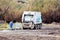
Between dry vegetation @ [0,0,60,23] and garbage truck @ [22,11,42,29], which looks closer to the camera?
garbage truck @ [22,11,42,29]

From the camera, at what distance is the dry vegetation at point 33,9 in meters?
48.9

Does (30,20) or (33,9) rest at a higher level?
(33,9)

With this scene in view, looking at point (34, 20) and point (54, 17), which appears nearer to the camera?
point (34, 20)

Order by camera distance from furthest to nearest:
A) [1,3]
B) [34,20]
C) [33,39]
A: [1,3] → [34,20] → [33,39]

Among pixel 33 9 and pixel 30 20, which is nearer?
pixel 30 20

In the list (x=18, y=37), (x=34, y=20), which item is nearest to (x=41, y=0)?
(x=34, y=20)

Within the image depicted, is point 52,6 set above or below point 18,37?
above

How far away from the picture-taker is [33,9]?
48.8 meters

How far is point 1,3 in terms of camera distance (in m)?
48.5

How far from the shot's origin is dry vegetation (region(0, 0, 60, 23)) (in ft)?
160

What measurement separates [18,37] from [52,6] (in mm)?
27070

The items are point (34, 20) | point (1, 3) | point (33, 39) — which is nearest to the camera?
point (33, 39)

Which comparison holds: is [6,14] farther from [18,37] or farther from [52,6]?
[18,37]

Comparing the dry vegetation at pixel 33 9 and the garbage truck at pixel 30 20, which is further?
the dry vegetation at pixel 33 9
